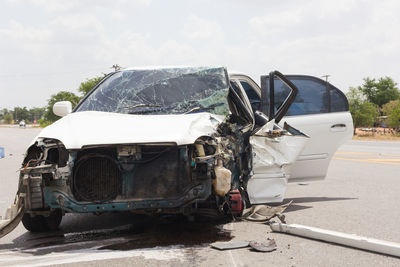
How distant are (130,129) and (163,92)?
1.35 m

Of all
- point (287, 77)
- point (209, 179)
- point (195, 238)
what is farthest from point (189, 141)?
point (287, 77)

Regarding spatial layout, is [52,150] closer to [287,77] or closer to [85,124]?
[85,124]

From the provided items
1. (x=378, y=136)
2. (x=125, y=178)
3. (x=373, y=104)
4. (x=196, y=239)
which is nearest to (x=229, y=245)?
(x=196, y=239)

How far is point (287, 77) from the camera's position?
7.25 metres

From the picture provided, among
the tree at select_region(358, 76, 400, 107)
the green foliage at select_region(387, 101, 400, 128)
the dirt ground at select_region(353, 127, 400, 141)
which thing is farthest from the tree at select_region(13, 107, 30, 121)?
the green foliage at select_region(387, 101, 400, 128)

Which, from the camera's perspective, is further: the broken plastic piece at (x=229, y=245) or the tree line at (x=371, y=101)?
the tree line at (x=371, y=101)

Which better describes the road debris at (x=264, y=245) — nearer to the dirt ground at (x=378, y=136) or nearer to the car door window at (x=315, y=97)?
the car door window at (x=315, y=97)

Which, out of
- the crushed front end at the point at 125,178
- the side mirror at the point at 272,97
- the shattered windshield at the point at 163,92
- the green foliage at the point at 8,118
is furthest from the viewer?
the green foliage at the point at 8,118

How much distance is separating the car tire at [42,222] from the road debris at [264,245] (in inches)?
93.0

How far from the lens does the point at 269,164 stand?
6285mm

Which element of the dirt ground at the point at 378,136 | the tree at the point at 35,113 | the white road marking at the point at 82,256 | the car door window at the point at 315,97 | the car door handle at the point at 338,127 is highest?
the tree at the point at 35,113

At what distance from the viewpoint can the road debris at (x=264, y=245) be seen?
15.1ft

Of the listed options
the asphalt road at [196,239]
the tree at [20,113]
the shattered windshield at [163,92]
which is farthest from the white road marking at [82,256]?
the tree at [20,113]

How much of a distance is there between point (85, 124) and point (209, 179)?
1.48m
